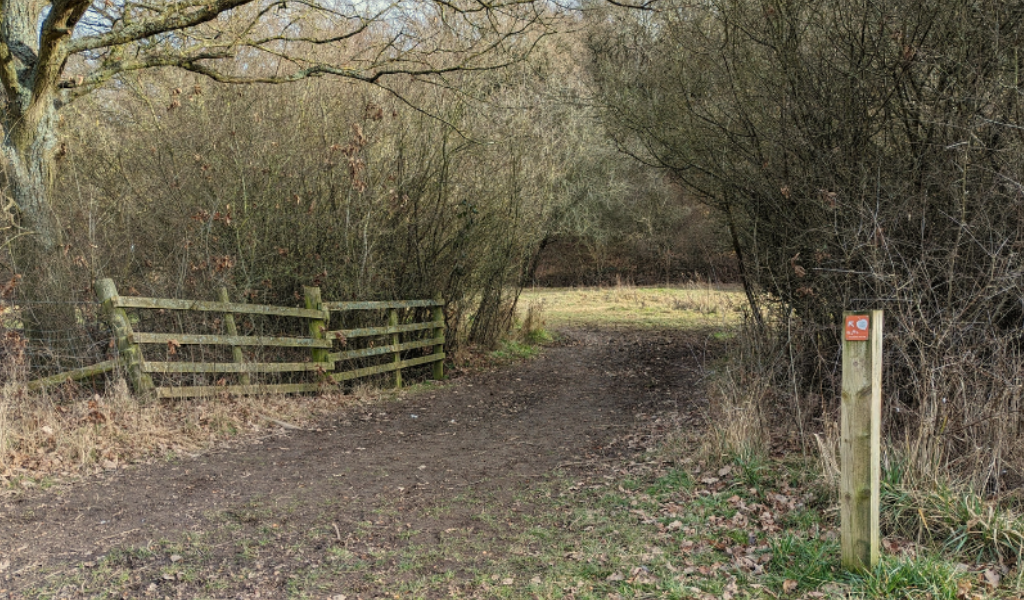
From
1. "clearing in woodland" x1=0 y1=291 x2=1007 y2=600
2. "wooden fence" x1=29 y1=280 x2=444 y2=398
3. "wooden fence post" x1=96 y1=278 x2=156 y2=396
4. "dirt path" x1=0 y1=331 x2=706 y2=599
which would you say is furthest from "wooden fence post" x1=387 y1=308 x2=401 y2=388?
"wooden fence post" x1=96 y1=278 x2=156 y2=396

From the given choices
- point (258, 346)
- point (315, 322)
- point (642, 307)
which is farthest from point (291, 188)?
point (642, 307)

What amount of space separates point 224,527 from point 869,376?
416 cm

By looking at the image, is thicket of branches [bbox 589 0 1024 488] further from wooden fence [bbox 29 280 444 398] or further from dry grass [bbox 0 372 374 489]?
dry grass [bbox 0 372 374 489]

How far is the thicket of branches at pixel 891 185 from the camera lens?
5363 mm

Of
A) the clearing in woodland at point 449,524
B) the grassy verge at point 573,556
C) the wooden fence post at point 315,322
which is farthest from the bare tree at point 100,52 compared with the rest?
the grassy verge at point 573,556

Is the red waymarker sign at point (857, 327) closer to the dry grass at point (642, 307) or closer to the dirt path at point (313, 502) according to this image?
the dirt path at point (313, 502)

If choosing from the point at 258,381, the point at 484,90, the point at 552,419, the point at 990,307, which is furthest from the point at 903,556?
the point at 484,90

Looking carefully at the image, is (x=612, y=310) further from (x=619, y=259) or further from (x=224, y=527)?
(x=224, y=527)

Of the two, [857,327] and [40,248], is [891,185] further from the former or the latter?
[40,248]

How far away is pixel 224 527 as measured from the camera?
5164 millimetres

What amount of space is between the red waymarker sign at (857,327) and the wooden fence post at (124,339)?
22.2 ft

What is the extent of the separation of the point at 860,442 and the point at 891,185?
3.41 m

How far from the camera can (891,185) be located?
6570mm

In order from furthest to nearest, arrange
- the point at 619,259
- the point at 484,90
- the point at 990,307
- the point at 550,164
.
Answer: the point at 619,259
the point at 550,164
the point at 484,90
the point at 990,307
